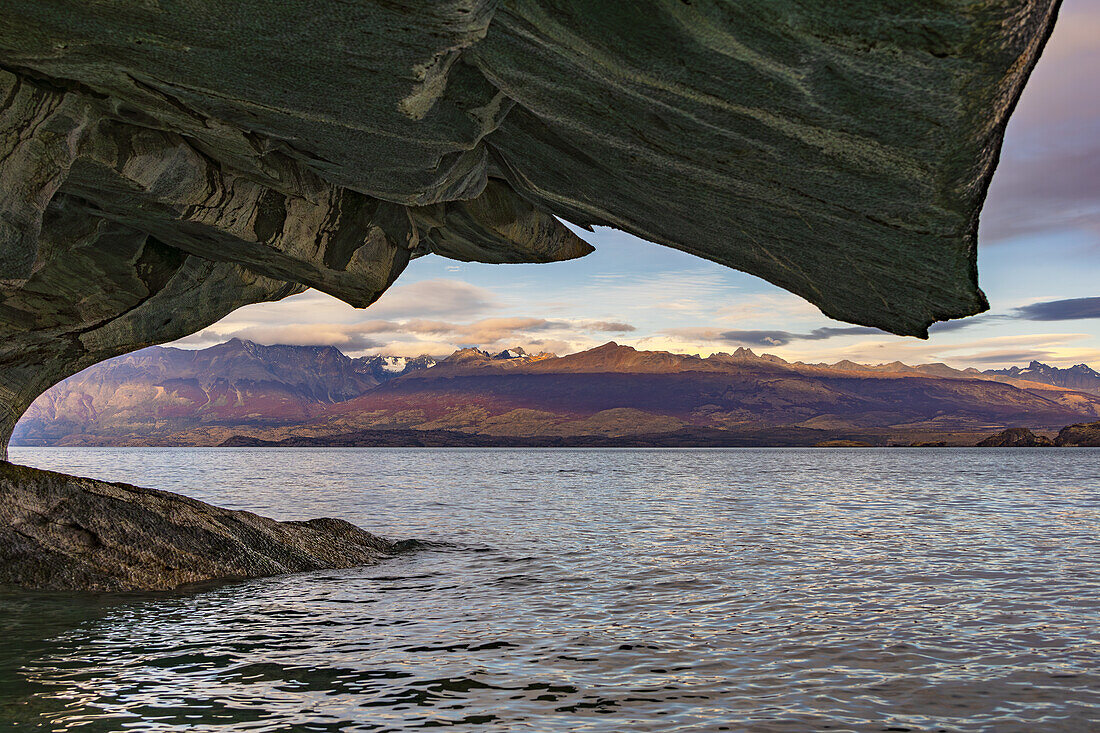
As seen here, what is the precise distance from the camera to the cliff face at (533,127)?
24.3 feet

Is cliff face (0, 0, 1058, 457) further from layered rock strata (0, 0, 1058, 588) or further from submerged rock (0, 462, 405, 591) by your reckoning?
submerged rock (0, 462, 405, 591)

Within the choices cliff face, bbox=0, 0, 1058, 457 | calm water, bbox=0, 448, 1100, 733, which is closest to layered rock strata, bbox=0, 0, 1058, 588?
cliff face, bbox=0, 0, 1058, 457

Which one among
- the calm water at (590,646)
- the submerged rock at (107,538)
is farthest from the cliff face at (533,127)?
the calm water at (590,646)

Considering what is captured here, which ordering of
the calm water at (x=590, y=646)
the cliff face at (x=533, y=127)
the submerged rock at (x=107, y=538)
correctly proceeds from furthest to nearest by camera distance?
the submerged rock at (x=107, y=538)
the calm water at (x=590, y=646)
the cliff face at (x=533, y=127)

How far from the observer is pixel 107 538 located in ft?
47.3

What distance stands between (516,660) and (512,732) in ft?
9.30

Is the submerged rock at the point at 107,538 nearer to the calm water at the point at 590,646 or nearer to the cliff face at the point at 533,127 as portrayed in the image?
the calm water at the point at 590,646

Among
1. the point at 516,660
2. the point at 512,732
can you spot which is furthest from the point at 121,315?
the point at 512,732

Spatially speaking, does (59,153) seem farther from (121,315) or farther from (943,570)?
(943,570)

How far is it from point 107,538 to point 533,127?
10893mm

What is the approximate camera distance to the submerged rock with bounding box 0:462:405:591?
45.9 ft

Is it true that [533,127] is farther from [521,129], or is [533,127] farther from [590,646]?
[590,646]

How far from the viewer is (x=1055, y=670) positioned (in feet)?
34.2

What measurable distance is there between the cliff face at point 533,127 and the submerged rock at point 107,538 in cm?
412
